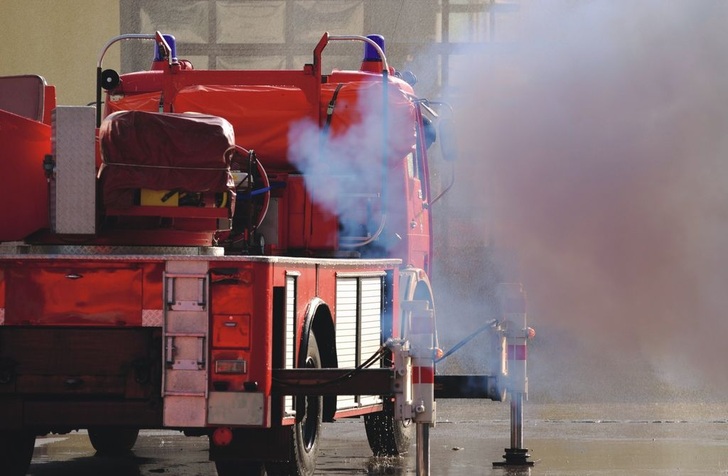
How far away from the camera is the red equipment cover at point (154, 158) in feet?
29.1

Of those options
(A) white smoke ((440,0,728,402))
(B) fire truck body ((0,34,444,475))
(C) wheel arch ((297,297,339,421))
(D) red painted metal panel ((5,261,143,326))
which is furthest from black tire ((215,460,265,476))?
(A) white smoke ((440,0,728,402))

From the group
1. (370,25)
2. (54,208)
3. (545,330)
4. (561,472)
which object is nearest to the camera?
(54,208)

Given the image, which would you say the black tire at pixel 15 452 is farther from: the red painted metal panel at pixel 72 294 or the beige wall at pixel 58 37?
the beige wall at pixel 58 37

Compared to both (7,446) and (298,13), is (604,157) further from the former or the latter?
(7,446)

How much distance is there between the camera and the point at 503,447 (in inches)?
480

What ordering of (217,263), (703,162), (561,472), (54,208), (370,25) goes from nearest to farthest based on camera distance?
(217,263) < (54,208) < (561,472) < (703,162) < (370,25)

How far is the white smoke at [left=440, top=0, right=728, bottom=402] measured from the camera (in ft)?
59.7

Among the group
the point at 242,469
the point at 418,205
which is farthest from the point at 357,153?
the point at 242,469

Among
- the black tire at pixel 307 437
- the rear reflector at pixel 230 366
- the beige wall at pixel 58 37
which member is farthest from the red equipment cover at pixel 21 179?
the beige wall at pixel 58 37

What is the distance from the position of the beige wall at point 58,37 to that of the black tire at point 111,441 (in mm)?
→ 13357

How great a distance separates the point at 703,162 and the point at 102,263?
1100 cm

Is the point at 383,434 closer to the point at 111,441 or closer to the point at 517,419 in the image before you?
the point at 517,419

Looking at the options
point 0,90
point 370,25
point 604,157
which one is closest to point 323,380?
point 0,90

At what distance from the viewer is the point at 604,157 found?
60.0 feet
